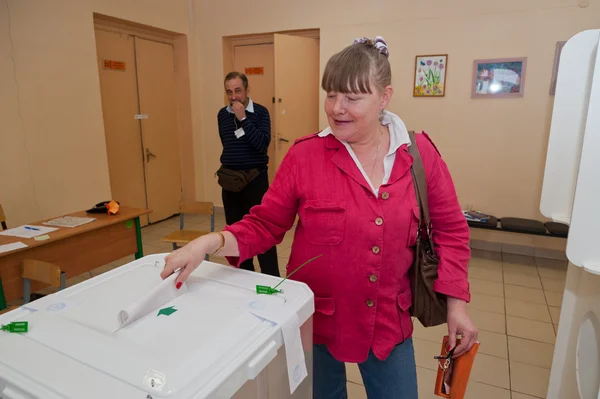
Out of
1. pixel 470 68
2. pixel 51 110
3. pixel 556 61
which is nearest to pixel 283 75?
pixel 470 68

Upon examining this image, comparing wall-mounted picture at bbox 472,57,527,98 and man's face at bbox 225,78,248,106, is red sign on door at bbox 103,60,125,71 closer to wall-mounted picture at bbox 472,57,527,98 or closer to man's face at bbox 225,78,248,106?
man's face at bbox 225,78,248,106

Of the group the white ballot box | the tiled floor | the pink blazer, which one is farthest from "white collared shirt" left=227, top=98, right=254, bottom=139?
the white ballot box

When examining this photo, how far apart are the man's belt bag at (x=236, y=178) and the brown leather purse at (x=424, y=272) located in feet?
6.41

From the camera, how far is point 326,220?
1.05 meters

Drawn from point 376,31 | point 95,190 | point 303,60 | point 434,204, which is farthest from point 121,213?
point 376,31

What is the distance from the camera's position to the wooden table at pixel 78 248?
2123 millimetres

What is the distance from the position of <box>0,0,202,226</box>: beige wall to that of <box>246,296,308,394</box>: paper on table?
3413 mm

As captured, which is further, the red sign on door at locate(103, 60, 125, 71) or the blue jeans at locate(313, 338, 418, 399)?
the red sign on door at locate(103, 60, 125, 71)

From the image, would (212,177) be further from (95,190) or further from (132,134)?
(95,190)

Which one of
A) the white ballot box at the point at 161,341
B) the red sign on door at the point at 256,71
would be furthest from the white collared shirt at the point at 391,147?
the red sign on door at the point at 256,71

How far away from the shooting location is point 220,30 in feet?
16.6

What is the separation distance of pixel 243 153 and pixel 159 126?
2.47 meters

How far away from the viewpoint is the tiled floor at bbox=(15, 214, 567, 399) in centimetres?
209

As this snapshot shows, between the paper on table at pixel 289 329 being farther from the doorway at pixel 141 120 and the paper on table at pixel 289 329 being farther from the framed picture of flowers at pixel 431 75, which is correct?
the doorway at pixel 141 120
